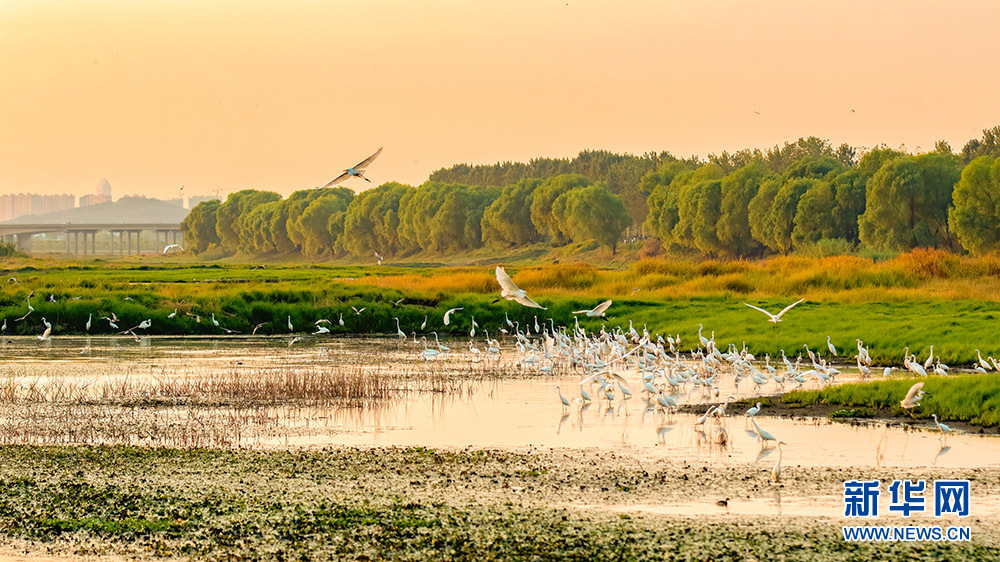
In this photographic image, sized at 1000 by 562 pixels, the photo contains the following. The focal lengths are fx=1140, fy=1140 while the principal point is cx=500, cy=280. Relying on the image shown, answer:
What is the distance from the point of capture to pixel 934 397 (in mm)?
20109

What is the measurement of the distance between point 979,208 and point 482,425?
65.0 meters

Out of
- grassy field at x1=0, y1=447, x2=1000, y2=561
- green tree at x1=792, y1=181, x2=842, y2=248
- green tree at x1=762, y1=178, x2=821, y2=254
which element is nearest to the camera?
grassy field at x1=0, y1=447, x2=1000, y2=561

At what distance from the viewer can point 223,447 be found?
57.2ft

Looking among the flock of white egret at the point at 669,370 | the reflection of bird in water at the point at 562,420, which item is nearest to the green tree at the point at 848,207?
the flock of white egret at the point at 669,370

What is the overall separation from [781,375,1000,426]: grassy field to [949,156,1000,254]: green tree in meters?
59.3

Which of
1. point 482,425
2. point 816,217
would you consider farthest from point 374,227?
point 482,425

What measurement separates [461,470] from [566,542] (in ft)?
13.3

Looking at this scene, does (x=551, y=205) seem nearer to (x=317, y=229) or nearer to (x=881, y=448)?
(x=317, y=229)

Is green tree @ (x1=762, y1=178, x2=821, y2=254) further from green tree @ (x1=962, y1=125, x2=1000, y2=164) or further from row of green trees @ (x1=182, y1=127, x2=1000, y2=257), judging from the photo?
green tree @ (x1=962, y1=125, x2=1000, y2=164)

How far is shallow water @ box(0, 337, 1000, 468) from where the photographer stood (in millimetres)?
17188

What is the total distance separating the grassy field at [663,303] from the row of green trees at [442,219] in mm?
71179

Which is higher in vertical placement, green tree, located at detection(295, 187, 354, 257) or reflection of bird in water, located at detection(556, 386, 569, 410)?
green tree, located at detection(295, 187, 354, 257)

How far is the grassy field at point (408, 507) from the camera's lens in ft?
38.2

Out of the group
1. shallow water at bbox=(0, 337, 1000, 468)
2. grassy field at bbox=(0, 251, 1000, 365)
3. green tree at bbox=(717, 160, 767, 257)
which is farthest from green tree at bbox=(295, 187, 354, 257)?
shallow water at bbox=(0, 337, 1000, 468)
